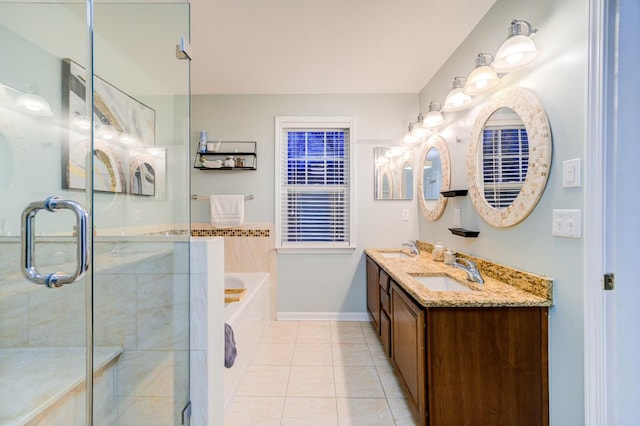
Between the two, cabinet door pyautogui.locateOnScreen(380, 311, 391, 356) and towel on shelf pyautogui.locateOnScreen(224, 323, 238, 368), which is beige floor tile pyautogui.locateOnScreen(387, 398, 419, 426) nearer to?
cabinet door pyautogui.locateOnScreen(380, 311, 391, 356)

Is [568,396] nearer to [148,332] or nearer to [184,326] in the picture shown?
[184,326]

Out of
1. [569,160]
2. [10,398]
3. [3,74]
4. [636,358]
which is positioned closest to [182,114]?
[3,74]

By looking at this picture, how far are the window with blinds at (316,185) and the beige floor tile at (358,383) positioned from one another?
1359 millimetres

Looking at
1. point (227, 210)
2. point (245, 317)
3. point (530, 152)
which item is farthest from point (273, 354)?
point (530, 152)

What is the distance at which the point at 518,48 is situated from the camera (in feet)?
4.57

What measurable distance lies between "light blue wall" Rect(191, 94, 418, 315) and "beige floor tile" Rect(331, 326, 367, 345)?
0.84 feet

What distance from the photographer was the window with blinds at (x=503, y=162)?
1.53m

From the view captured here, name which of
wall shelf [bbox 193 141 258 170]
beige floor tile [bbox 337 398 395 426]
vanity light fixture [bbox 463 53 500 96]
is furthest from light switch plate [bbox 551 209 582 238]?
wall shelf [bbox 193 141 258 170]

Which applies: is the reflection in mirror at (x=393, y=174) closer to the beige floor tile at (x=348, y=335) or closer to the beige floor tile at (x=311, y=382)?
the beige floor tile at (x=348, y=335)

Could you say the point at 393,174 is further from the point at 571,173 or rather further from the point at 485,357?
the point at 485,357

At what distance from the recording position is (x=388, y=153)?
313 centimetres

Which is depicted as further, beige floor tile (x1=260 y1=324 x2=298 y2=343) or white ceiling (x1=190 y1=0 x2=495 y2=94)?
beige floor tile (x1=260 y1=324 x2=298 y2=343)

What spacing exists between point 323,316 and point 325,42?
2.67 meters

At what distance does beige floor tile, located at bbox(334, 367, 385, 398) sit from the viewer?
1.88 metres
